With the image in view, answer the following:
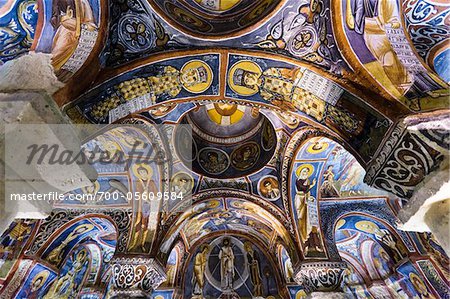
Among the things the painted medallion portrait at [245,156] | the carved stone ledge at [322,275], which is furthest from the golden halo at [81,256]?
the carved stone ledge at [322,275]

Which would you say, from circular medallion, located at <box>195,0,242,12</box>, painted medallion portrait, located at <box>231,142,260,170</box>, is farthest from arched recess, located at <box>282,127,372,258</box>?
circular medallion, located at <box>195,0,242,12</box>

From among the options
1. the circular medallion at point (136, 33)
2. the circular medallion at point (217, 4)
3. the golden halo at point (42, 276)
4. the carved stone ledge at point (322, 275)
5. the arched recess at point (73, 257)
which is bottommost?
the carved stone ledge at point (322, 275)

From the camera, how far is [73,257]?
374 inches

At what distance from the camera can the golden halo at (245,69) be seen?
217 inches

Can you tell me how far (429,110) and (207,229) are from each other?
8.38 meters

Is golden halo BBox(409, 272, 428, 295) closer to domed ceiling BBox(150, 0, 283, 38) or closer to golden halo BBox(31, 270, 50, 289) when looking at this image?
domed ceiling BBox(150, 0, 283, 38)

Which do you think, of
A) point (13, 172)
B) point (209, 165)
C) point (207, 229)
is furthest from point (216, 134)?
point (13, 172)

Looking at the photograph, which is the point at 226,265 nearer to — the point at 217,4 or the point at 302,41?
the point at 302,41

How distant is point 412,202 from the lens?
12.3ft

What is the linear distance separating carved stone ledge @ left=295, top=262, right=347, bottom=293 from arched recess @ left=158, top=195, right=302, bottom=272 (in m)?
0.38

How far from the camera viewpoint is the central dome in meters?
8.61

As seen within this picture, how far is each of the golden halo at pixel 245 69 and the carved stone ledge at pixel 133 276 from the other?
12.9ft

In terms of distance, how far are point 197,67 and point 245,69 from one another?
0.79 m

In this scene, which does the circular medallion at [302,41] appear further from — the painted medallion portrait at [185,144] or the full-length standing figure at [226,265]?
the full-length standing figure at [226,265]
